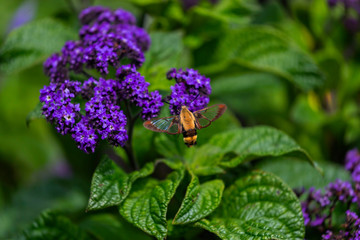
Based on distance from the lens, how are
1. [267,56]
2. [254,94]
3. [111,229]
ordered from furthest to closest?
1. [254,94]
2. [267,56]
3. [111,229]

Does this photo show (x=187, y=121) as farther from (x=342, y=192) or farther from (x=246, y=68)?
(x=246, y=68)

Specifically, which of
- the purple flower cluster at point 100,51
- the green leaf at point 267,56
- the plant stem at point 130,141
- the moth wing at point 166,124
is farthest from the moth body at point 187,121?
the green leaf at point 267,56

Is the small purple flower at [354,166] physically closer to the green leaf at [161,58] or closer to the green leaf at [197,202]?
the green leaf at [197,202]

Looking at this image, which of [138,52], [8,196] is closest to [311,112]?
[138,52]

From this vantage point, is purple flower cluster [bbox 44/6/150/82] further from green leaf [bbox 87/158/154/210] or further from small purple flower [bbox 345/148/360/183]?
small purple flower [bbox 345/148/360/183]

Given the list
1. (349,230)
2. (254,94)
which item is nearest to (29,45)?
(254,94)

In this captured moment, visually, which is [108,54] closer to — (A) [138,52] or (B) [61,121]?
(A) [138,52]

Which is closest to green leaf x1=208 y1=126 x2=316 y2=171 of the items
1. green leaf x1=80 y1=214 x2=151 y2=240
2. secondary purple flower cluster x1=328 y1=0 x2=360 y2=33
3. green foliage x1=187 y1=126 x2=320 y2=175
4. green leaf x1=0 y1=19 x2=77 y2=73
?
green foliage x1=187 y1=126 x2=320 y2=175
